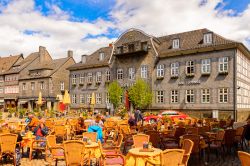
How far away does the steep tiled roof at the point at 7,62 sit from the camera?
60.3 m

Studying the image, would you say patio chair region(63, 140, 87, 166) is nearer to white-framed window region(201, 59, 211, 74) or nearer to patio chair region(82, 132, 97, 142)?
patio chair region(82, 132, 97, 142)

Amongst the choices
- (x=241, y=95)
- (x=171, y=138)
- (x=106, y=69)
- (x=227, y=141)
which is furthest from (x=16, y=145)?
(x=106, y=69)

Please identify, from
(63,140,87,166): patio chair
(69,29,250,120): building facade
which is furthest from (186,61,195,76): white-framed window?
(63,140,87,166): patio chair

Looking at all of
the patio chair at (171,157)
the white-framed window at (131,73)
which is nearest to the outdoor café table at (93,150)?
the patio chair at (171,157)

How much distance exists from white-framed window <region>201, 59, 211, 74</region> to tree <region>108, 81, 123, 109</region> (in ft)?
38.0

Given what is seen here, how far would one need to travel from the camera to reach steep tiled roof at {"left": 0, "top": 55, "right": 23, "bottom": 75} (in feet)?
198

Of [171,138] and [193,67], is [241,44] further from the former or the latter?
[171,138]

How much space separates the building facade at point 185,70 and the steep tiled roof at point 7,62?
26.6 m

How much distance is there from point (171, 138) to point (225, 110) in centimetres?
1873

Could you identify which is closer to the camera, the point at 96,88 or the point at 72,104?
the point at 96,88

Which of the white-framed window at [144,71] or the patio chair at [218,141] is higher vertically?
the white-framed window at [144,71]

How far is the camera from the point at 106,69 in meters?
40.3

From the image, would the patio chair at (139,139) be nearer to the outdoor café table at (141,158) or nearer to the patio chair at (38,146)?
the outdoor café table at (141,158)

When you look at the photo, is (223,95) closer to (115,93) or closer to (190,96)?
(190,96)
